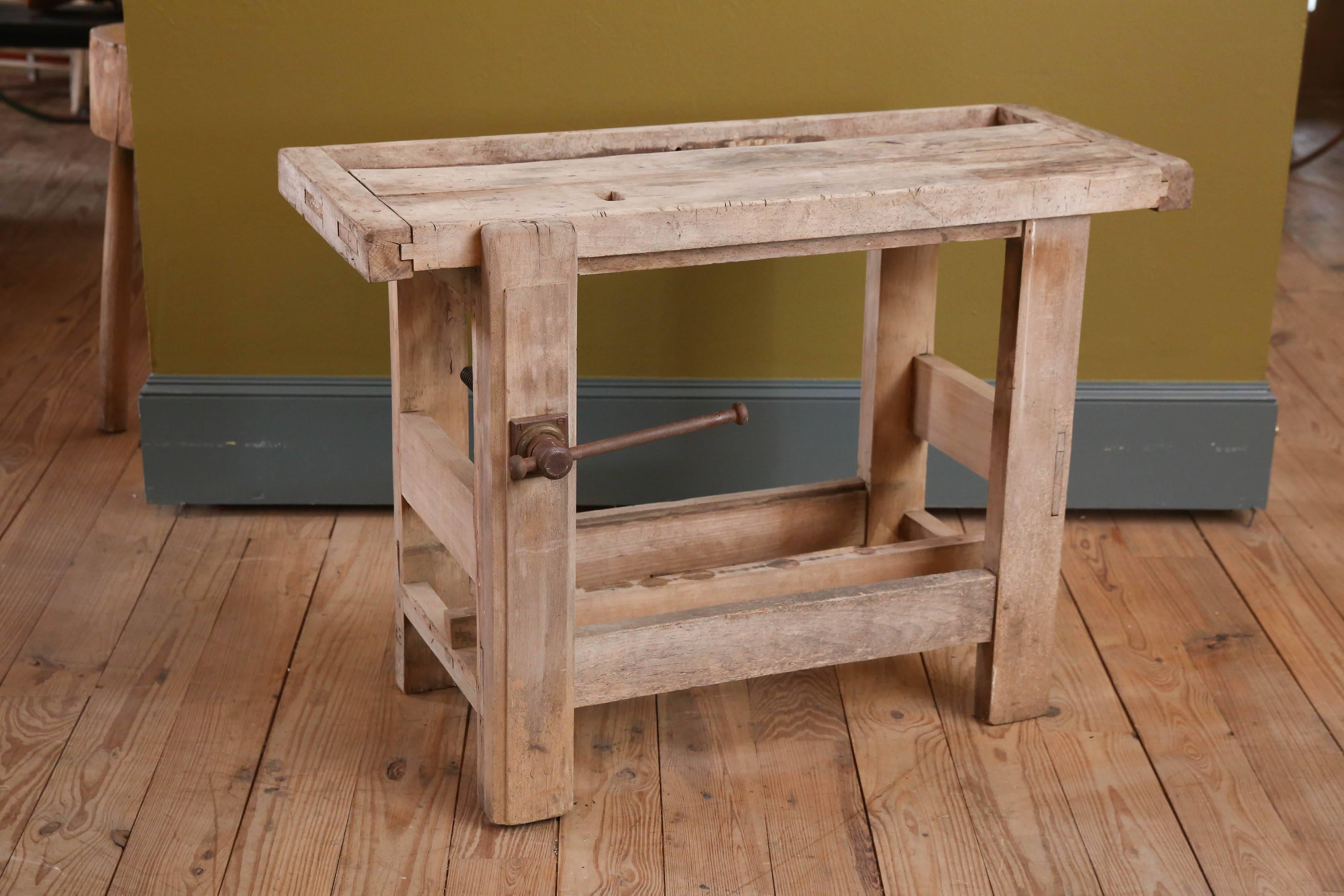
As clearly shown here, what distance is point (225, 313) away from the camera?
2.35m

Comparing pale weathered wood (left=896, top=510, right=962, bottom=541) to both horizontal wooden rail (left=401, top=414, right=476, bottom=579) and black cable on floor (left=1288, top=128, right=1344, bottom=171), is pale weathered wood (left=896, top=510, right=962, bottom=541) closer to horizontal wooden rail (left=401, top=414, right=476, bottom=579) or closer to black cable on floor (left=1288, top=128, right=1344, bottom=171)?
horizontal wooden rail (left=401, top=414, right=476, bottom=579)

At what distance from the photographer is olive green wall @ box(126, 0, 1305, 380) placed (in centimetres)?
220

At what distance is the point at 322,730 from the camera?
6.15ft

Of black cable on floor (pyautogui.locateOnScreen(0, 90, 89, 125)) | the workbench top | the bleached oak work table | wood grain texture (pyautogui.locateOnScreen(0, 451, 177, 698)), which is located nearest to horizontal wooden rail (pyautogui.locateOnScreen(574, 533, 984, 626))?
the bleached oak work table

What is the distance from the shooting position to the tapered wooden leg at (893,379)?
2.01m

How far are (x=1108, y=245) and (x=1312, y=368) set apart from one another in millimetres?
1056

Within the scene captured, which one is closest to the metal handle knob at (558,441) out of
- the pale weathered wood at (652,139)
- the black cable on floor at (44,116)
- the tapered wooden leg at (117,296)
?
Result: the pale weathered wood at (652,139)

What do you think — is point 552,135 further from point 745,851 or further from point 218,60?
point 745,851

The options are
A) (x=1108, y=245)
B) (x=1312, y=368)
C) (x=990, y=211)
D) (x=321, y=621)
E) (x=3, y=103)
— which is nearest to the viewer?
(x=990, y=211)

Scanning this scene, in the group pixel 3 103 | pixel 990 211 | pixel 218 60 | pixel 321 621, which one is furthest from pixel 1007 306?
pixel 3 103

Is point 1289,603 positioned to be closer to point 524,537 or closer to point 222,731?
point 524,537

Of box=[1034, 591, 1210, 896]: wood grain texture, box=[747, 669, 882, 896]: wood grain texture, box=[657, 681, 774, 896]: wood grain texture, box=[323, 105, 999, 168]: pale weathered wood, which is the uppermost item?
box=[323, 105, 999, 168]: pale weathered wood

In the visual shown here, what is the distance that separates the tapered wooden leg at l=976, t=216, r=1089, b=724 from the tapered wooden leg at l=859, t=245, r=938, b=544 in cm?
25

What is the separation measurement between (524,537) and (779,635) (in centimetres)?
37
